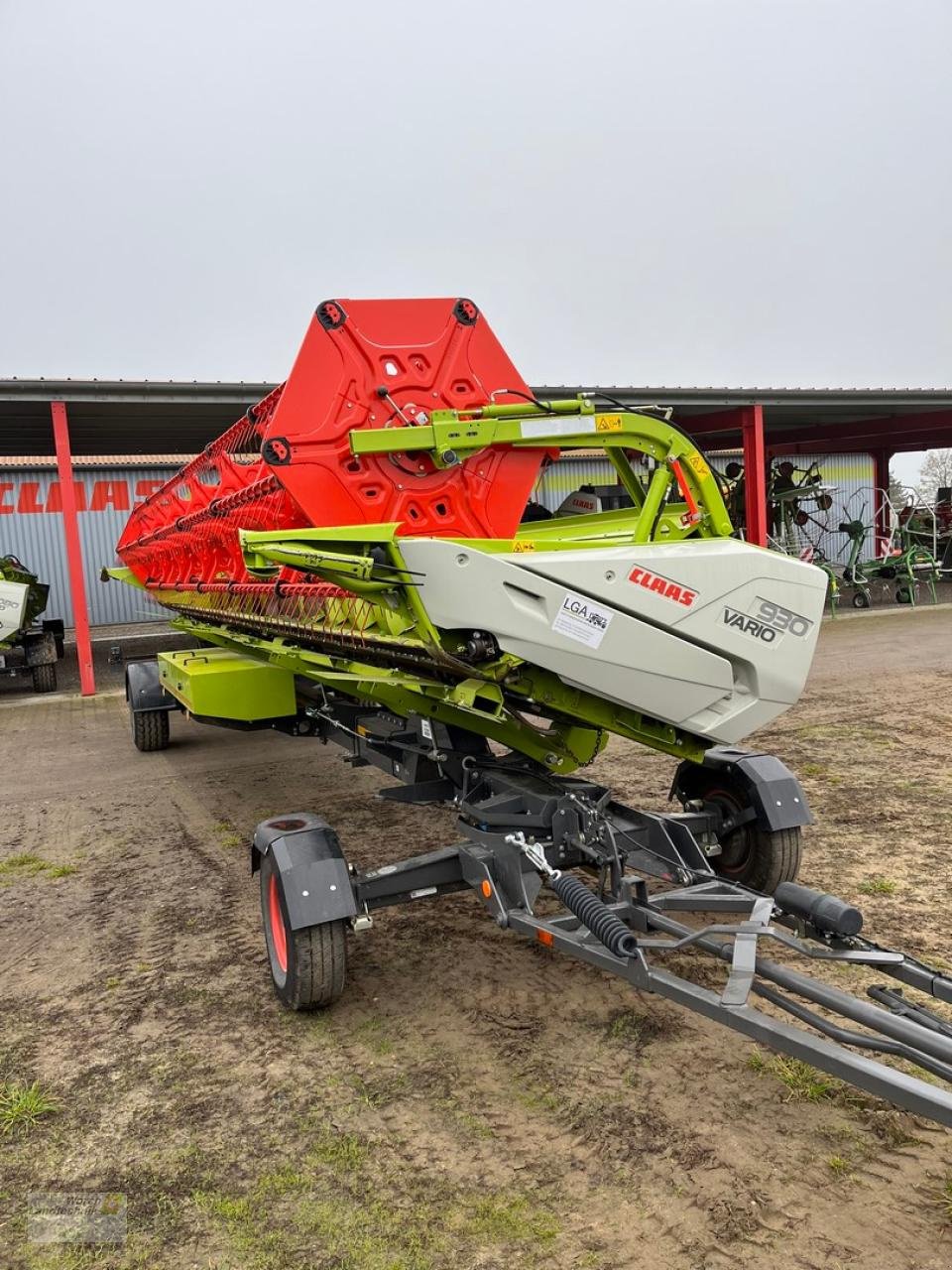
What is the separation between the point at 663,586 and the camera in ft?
10.0

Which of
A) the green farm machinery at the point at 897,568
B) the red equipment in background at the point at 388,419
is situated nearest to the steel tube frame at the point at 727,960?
the red equipment in background at the point at 388,419

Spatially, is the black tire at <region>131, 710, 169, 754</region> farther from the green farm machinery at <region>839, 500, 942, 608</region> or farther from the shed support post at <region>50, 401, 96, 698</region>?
the green farm machinery at <region>839, 500, 942, 608</region>

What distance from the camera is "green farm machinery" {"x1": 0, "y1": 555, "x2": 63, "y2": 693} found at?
39.7 ft

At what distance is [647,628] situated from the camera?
3068mm

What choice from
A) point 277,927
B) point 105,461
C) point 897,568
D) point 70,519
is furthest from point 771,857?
point 105,461

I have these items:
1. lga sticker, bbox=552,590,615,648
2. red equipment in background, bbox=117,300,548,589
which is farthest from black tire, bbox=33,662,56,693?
lga sticker, bbox=552,590,615,648

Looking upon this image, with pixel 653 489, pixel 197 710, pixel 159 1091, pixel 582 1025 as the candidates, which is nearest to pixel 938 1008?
pixel 582 1025

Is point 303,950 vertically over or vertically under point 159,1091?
over

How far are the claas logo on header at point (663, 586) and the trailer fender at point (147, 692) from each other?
586 centimetres

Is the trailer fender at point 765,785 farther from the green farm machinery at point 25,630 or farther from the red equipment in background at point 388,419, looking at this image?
the green farm machinery at point 25,630

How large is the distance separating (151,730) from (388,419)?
17.4ft

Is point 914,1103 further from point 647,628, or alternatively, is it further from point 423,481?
point 423,481

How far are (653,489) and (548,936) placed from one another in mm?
1644

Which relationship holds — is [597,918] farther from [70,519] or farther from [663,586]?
[70,519]
